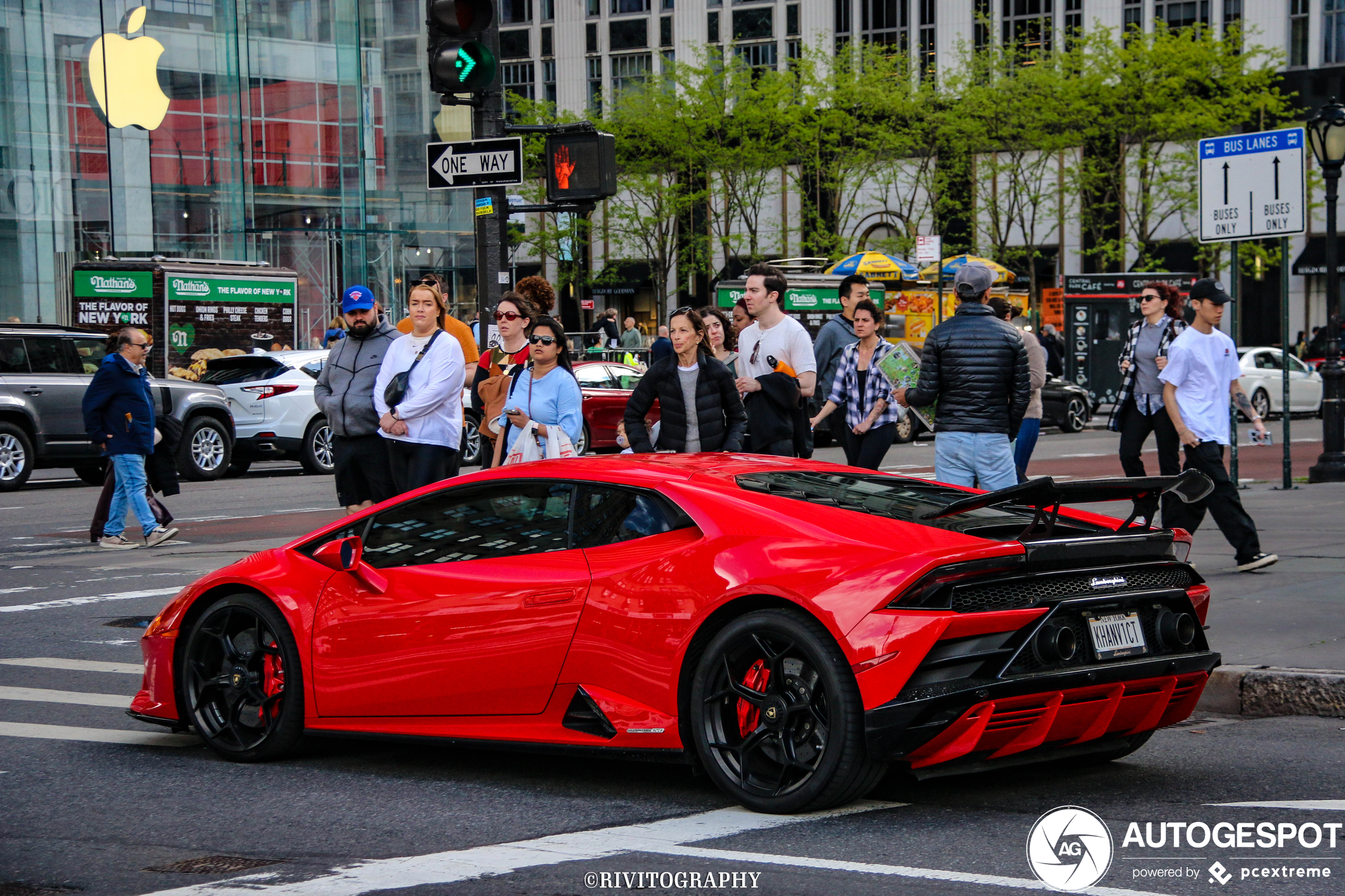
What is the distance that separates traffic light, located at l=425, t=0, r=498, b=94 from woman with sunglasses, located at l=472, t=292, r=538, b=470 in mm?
1344

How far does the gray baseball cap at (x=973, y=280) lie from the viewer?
898cm

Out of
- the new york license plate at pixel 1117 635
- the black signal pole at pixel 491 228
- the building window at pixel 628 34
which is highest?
the building window at pixel 628 34

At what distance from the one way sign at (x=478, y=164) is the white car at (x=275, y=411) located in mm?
11015

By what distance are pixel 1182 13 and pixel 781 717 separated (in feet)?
185

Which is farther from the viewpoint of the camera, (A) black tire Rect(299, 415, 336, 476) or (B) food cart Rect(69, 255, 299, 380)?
(B) food cart Rect(69, 255, 299, 380)

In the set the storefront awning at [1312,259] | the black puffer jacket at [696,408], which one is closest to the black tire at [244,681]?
the black puffer jacket at [696,408]

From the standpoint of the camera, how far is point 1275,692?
7.00 metres

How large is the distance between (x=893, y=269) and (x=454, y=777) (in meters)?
31.2

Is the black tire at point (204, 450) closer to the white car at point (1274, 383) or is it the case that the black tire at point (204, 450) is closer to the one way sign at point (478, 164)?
the one way sign at point (478, 164)

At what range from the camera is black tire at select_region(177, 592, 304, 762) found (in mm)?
6227

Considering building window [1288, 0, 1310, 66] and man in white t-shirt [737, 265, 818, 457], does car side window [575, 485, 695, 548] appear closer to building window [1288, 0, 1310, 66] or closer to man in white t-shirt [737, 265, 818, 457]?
man in white t-shirt [737, 265, 818, 457]

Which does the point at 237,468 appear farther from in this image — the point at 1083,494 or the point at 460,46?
the point at 1083,494
